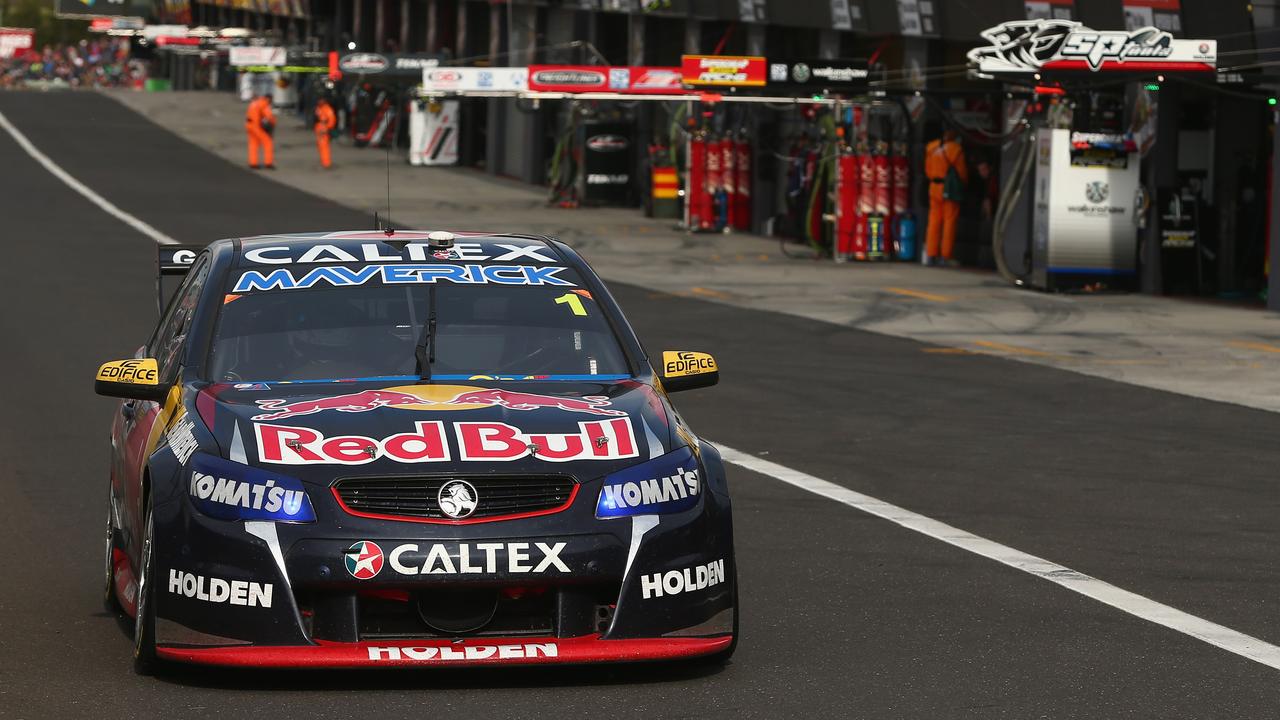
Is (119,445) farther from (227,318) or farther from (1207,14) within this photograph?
(1207,14)

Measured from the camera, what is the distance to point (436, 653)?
22.8ft

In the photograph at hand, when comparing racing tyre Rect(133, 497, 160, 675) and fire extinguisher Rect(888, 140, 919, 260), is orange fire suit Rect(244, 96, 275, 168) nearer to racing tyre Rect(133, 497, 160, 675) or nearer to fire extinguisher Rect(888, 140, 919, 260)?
fire extinguisher Rect(888, 140, 919, 260)

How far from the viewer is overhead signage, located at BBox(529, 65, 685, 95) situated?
35781 millimetres

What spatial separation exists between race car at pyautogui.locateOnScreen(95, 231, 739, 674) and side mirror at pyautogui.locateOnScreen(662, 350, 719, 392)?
10.2 inches

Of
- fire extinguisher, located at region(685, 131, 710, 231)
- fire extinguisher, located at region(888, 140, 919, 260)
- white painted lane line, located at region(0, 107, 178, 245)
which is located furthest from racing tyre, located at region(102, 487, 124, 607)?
fire extinguisher, located at region(685, 131, 710, 231)

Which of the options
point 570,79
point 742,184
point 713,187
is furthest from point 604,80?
point 742,184

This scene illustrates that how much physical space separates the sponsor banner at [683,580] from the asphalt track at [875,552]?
0.35 m

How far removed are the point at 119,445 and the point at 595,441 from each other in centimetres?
235

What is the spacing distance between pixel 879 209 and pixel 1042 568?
928 inches

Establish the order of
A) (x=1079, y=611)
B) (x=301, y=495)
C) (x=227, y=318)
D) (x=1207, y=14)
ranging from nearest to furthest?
(x=301, y=495) < (x=227, y=318) < (x=1079, y=611) < (x=1207, y=14)

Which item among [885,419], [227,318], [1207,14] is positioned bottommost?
[885,419]

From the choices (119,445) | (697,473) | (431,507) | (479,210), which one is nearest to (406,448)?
(431,507)

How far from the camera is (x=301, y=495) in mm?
6879

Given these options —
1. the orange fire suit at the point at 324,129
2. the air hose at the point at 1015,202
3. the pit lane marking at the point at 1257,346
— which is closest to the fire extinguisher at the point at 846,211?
the air hose at the point at 1015,202
